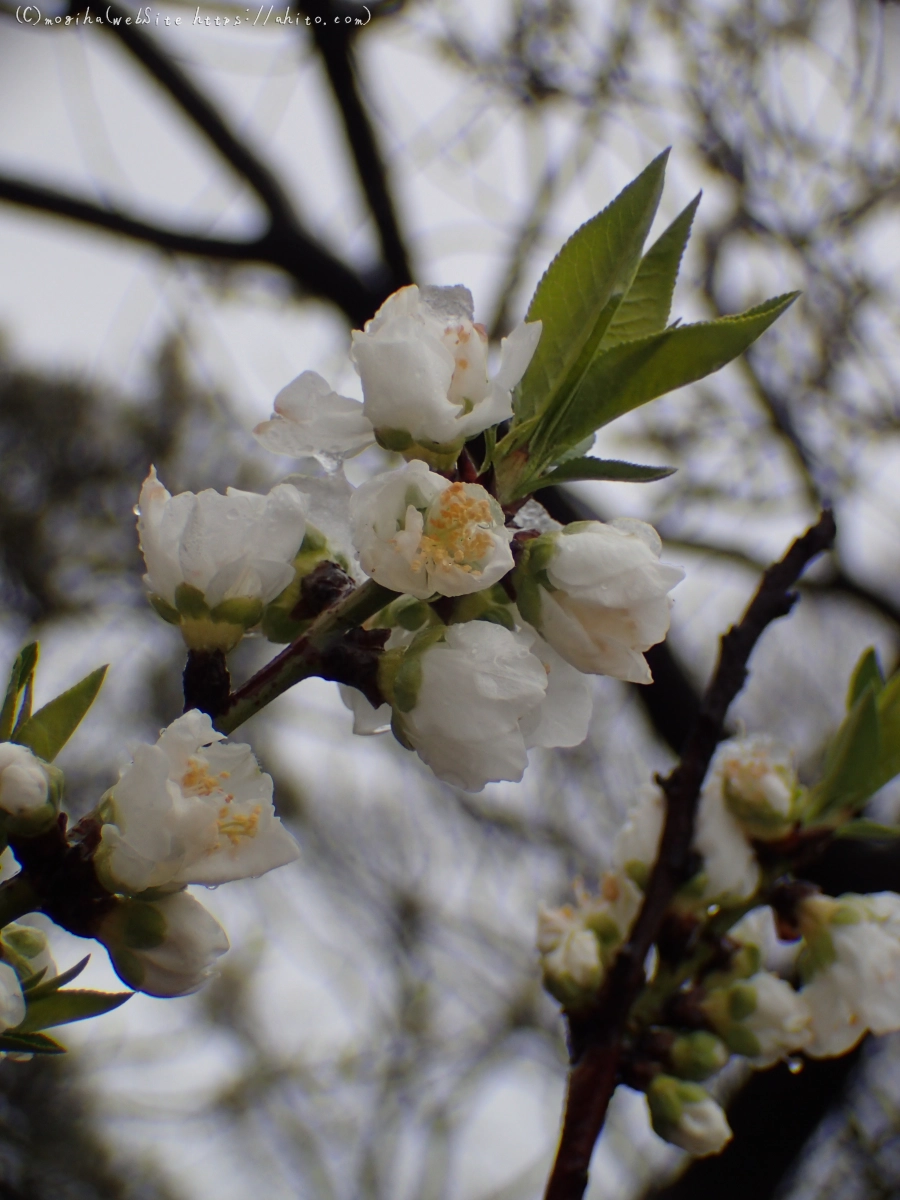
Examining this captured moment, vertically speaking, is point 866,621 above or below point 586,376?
below

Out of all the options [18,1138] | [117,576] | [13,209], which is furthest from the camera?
[117,576]

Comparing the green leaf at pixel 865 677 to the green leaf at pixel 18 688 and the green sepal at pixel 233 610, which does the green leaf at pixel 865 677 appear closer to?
the green sepal at pixel 233 610

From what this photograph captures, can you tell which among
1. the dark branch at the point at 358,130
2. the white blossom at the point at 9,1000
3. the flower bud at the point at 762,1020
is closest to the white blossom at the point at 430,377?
the white blossom at the point at 9,1000

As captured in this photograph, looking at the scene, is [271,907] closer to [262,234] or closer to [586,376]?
[262,234]

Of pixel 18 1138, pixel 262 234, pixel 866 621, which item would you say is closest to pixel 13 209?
pixel 262 234

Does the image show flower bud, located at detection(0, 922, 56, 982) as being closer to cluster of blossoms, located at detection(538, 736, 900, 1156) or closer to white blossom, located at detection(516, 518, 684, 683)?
white blossom, located at detection(516, 518, 684, 683)

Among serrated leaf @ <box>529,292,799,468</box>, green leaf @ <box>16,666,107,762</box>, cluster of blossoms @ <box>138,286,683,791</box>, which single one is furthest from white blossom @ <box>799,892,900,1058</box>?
green leaf @ <box>16,666,107,762</box>

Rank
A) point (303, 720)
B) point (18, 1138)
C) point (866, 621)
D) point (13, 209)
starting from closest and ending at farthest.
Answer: point (13, 209)
point (866, 621)
point (18, 1138)
point (303, 720)
